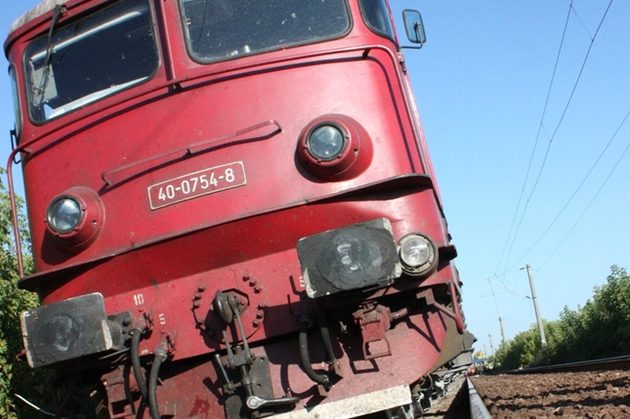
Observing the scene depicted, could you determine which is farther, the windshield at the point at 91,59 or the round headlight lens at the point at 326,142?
the windshield at the point at 91,59

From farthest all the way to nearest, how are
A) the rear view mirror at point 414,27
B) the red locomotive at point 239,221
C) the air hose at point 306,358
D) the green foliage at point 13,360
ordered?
the green foliage at point 13,360
the rear view mirror at point 414,27
the red locomotive at point 239,221
the air hose at point 306,358

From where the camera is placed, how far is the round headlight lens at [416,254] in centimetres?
410

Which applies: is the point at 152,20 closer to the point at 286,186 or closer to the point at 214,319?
the point at 286,186

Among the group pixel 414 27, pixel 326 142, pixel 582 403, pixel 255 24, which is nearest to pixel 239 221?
pixel 326 142

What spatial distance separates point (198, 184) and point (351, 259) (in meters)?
1.21

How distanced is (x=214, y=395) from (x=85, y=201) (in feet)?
4.87

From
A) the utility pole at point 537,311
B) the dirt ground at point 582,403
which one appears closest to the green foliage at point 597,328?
the utility pole at point 537,311

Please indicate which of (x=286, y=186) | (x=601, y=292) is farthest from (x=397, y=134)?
(x=601, y=292)

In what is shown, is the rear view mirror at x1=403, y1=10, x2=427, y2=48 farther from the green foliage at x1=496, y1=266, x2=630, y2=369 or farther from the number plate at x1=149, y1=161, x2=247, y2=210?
the green foliage at x1=496, y1=266, x2=630, y2=369

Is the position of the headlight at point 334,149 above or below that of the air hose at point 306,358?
above

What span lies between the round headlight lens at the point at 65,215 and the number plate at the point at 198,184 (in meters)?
0.48

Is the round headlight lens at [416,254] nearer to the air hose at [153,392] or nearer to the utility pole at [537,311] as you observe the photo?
the air hose at [153,392]

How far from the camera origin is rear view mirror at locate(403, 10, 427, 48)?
6.14 m

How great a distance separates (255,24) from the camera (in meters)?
4.93
